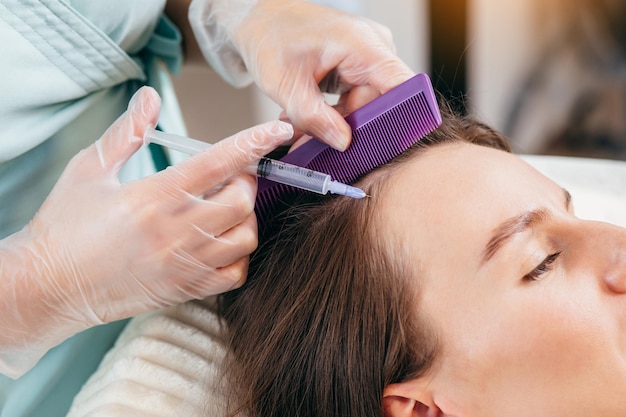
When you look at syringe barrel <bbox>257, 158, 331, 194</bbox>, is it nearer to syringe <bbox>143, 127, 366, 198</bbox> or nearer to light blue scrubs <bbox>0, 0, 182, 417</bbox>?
syringe <bbox>143, 127, 366, 198</bbox>

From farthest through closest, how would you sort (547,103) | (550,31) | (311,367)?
(547,103) < (550,31) < (311,367)

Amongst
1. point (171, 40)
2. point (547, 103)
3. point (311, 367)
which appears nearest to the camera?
point (311, 367)

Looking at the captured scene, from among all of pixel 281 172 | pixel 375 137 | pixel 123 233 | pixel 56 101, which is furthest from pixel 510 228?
pixel 56 101

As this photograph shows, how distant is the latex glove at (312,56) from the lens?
3.10 feet

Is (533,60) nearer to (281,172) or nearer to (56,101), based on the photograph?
(281,172)

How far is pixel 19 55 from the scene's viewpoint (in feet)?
2.95

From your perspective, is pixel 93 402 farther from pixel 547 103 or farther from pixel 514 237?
pixel 547 103

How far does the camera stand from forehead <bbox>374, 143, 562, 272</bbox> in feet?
2.84

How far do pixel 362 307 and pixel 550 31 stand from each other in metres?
1.84

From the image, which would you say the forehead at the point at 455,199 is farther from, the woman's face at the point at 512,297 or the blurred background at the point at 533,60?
the blurred background at the point at 533,60

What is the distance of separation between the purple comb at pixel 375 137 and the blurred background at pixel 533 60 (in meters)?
1.29

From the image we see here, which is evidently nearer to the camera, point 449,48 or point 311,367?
point 311,367

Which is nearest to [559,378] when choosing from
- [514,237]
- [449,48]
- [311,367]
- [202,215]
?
[514,237]

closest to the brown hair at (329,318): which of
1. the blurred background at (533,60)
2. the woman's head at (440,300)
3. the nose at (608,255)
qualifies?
the woman's head at (440,300)
